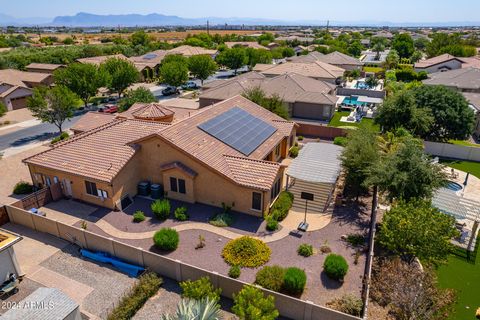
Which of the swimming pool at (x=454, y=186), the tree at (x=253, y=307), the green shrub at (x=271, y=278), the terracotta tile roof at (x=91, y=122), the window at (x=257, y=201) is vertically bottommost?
the swimming pool at (x=454, y=186)

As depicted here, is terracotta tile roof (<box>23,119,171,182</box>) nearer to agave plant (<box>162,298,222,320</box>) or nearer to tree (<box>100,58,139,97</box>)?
agave plant (<box>162,298,222,320</box>)

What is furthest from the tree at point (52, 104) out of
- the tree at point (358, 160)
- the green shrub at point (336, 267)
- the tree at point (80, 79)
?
the green shrub at point (336, 267)

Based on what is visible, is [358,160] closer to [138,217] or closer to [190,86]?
A: [138,217]

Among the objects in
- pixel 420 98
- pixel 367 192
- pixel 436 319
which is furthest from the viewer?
pixel 420 98

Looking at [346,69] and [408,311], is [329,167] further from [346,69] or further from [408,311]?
[346,69]

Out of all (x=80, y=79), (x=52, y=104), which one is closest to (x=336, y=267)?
(x=52, y=104)

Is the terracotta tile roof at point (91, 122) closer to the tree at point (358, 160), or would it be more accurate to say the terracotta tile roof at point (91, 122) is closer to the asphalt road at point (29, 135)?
the asphalt road at point (29, 135)

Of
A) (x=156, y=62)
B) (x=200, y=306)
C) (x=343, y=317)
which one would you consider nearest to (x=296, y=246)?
(x=343, y=317)
